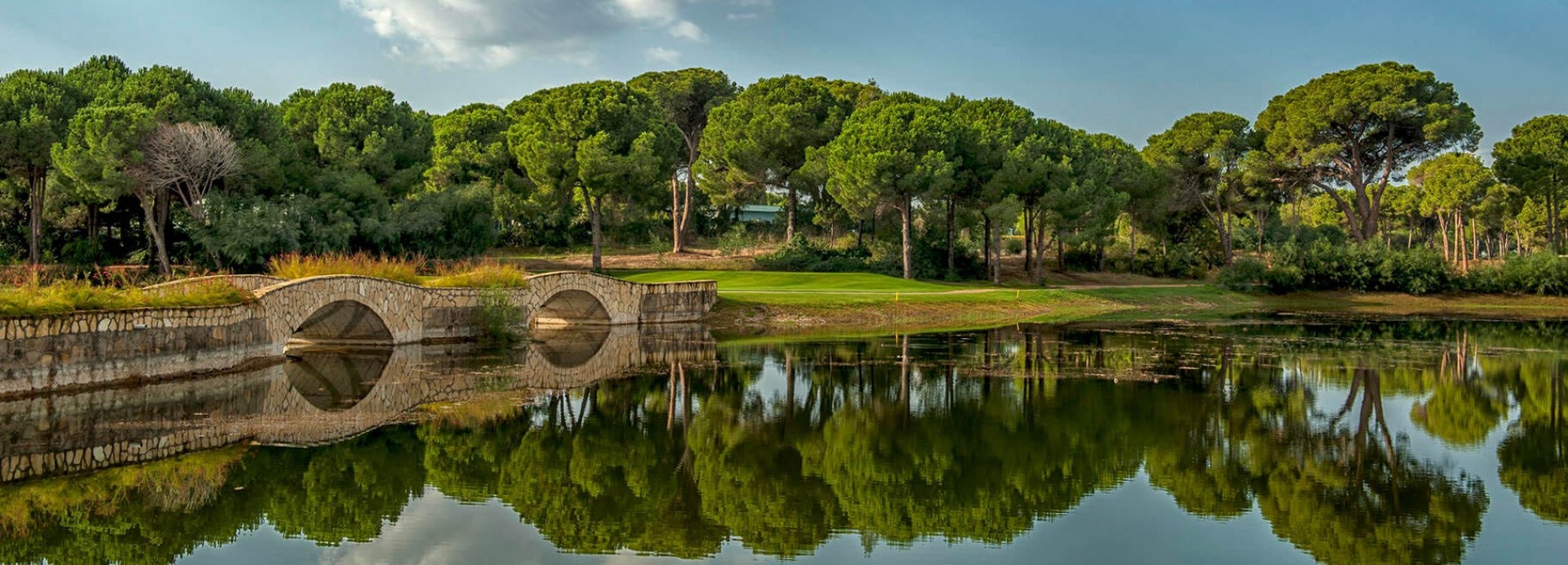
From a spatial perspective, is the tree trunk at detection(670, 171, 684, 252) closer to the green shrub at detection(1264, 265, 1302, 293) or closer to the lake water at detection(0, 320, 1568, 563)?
the green shrub at detection(1264, 265, 1302, 293)

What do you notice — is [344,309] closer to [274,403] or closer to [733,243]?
[274,403]

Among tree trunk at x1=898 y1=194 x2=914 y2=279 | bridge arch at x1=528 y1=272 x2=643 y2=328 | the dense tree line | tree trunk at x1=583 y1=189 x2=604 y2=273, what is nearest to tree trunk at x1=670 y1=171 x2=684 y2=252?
the dense tree line

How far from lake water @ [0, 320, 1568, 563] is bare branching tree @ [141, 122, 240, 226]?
53.0 feet

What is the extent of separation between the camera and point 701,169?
53500 millimetres

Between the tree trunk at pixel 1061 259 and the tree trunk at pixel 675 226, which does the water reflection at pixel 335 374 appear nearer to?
the tree trunk at pixel 675 226

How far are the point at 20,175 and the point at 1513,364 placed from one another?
1852 inches

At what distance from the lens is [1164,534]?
31.1 ft

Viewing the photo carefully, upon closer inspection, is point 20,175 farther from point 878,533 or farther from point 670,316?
point 878,533

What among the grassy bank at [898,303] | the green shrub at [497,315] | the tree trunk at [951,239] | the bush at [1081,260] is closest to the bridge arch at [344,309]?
the green shrub at [497,315]

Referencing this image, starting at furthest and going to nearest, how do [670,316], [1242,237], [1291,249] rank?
[1242,237] → [1291,249] → [670,316]

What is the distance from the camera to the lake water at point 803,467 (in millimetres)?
9102

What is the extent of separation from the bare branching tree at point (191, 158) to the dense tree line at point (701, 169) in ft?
0.24

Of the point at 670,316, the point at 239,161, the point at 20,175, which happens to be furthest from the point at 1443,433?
the point at 20,175

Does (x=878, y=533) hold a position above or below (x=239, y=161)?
below
